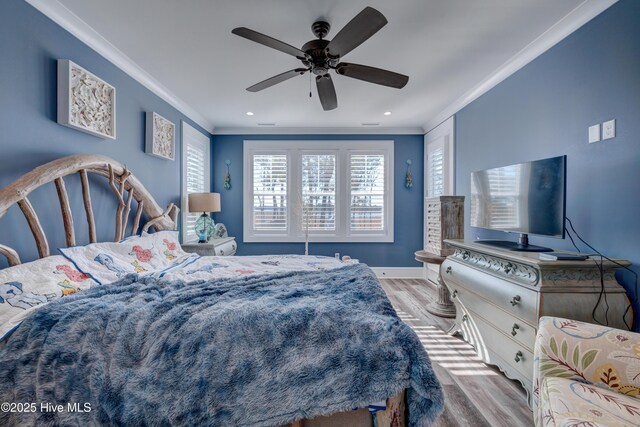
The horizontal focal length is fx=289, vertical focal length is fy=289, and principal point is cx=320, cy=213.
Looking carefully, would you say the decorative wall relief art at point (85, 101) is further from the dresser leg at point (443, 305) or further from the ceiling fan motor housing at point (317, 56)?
the dresser leg at point (443, 305)

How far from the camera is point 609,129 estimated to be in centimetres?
186

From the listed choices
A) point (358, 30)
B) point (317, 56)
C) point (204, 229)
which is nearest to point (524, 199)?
point (358, 30)

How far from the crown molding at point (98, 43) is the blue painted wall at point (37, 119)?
4 cm

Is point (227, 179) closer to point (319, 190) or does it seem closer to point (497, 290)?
point (319, 190)

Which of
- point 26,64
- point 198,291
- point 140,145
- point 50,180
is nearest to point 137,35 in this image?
point 26,64

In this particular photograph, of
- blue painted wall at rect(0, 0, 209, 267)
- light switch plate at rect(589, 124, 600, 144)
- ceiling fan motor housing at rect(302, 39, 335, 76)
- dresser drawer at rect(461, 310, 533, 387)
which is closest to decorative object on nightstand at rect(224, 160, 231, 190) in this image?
blue painted wall at rect(0, 0, 209, 267)

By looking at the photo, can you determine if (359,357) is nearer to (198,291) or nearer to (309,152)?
(198,291)

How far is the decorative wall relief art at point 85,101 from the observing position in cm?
200

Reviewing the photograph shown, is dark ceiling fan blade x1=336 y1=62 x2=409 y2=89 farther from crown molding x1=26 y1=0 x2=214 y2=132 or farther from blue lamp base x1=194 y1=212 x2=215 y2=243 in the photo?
blue lamp base x1=194 y1=212 x2=215 y2=243

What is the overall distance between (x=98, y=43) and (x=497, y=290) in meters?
3.63

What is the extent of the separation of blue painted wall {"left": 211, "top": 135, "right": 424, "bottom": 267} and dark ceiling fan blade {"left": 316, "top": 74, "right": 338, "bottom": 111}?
2452mm

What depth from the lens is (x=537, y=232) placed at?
7.02 ft

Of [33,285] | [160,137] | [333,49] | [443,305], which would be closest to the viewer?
[33,285]

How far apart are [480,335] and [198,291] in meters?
2.23
